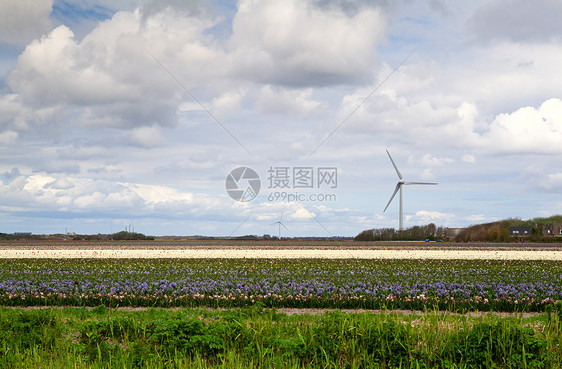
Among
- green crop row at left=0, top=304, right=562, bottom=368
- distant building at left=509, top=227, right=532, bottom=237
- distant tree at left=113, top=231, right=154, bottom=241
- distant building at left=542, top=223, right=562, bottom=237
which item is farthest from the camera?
distant building at left=542, top=223, right=562, bottom=237

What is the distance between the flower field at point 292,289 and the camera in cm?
1570

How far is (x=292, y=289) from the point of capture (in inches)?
674

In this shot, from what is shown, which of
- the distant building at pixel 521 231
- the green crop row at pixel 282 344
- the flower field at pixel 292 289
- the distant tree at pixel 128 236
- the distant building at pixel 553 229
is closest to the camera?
the green crop row at pixel 282 344

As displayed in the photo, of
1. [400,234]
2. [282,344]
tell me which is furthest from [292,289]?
[400,234]

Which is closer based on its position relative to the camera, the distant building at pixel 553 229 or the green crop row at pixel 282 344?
the green crop row at pixel 282 344

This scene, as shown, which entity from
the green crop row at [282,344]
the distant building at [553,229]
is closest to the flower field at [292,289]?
the green crop row at [282,344]

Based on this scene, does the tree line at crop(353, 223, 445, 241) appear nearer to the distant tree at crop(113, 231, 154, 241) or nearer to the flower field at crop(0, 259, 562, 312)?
the distant tree at crop(113, 231, 154, 241)

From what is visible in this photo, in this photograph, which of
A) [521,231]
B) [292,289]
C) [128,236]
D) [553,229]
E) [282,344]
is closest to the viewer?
[282,344]

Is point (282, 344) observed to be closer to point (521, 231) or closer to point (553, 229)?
point (521, 231)

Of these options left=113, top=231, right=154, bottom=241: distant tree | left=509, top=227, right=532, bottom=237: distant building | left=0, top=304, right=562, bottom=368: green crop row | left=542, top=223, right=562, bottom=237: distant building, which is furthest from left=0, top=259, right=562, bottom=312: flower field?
left=542, top=223, right=562, bottom=237: distant building

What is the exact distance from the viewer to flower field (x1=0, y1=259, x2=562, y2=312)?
15695 mm

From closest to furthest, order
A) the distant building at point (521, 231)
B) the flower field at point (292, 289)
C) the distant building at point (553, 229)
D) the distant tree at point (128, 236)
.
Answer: the flower field at point (292, 289) → the distant tree at point (128, 236) → the distant building at point (521, 231) → the distant building at point (553, 229)

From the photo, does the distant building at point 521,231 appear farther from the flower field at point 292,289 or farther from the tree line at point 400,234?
the flower field at point 292,289

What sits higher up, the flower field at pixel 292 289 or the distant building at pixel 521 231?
the distant building at pixel 521 231
